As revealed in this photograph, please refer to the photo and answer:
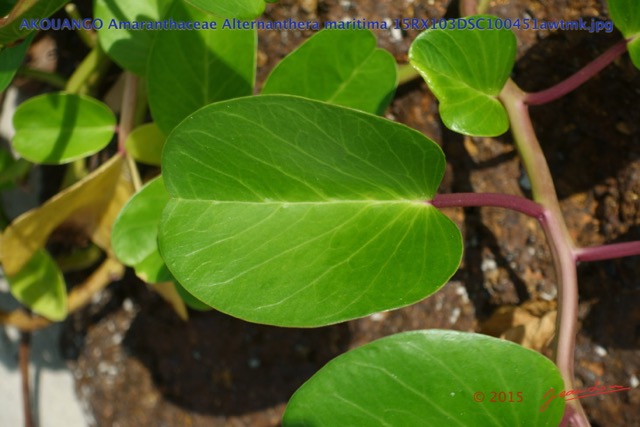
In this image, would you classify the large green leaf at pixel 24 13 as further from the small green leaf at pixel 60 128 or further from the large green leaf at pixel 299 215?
the small green leaf at pixel 60 128

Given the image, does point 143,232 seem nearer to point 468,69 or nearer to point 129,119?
point 129,119

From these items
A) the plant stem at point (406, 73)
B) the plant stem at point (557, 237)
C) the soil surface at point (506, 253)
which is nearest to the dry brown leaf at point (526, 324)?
the soil surface at point (506, 253)

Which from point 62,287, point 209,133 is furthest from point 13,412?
point 209,133

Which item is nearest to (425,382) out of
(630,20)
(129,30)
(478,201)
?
(478,201)

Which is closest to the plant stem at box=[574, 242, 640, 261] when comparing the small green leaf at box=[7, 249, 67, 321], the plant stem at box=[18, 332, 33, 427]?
the small green leaf at box=[7, 249, 67, 321]

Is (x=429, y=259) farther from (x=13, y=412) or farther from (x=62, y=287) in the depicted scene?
(x=13, y=412)

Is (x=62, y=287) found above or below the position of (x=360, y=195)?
below
